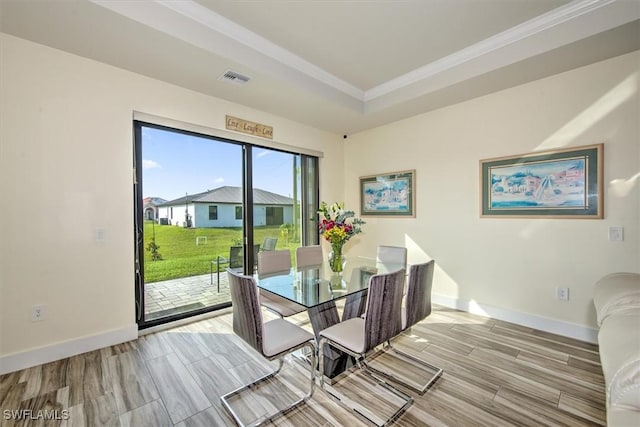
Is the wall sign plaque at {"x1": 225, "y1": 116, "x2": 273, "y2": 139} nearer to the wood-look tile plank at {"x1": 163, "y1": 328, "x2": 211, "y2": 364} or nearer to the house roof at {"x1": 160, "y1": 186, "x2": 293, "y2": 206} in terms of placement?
the house roof at {"x1": 160, "y1": 186, "x2": 293, "y2": 206}

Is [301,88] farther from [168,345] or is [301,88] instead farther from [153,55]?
[168,345]

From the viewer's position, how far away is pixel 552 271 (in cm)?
284

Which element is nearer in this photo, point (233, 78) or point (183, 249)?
point (233, 78)

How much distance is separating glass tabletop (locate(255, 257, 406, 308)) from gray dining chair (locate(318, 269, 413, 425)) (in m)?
0.27

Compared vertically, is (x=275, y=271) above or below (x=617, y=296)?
below

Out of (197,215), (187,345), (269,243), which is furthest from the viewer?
(269,243)

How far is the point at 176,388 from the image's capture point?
6.49ft

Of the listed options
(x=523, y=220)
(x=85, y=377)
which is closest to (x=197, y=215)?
(x=85, y=377)

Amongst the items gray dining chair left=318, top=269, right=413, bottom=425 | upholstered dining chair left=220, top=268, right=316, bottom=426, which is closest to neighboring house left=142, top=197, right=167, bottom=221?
upholstered dining chair left=220, top=268, right=316, bottom=426

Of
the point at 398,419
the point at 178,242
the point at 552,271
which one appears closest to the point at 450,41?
the point at 552,271

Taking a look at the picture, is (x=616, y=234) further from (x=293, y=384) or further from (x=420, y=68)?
(x=293, y=384)

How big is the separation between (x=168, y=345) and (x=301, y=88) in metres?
3.06

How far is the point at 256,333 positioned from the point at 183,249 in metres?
2.05

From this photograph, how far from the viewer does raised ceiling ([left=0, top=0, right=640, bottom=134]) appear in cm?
206
